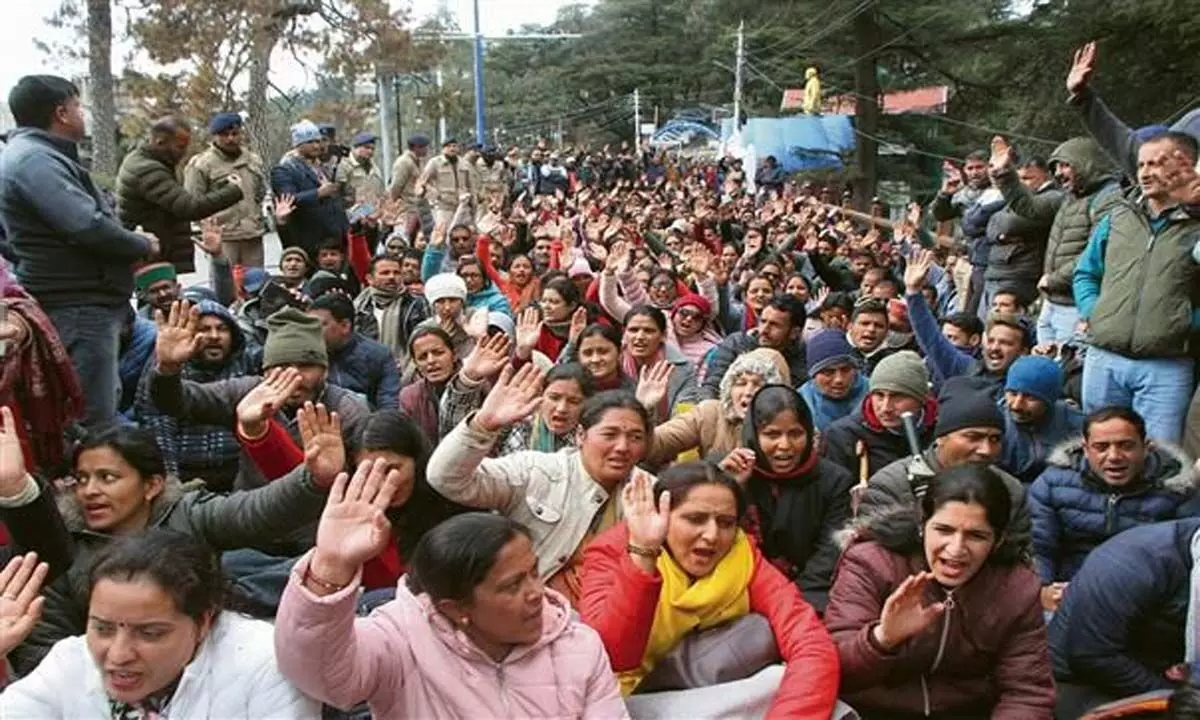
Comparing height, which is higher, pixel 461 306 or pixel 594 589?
pixel 461 306

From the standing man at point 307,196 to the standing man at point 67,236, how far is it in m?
3.61

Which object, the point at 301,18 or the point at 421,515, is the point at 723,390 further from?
the point at 301,18

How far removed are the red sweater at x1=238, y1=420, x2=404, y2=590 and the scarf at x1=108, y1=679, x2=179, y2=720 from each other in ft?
3.67

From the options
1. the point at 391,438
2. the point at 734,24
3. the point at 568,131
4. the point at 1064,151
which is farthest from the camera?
the point at 568,131

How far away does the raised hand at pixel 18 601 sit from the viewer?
2117mm

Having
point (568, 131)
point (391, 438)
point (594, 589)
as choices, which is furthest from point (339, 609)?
point (568, 131)

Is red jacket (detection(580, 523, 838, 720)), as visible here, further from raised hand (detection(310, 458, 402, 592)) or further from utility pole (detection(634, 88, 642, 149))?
utility pole (detection(634, 88, 642, 149))

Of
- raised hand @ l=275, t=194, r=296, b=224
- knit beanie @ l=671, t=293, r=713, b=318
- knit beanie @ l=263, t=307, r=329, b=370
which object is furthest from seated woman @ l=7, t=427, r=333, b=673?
raised hand @ l=275, t=194, r=296, b=224

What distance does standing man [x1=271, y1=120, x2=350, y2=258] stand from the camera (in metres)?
7.53

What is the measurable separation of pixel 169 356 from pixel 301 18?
10.9 metres

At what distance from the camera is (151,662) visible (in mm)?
2018

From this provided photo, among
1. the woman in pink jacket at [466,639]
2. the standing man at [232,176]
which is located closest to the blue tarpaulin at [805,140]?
Result: the standing man at [232,176]

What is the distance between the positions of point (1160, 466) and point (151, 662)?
3.06 metres

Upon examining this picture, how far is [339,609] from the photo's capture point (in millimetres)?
1916
